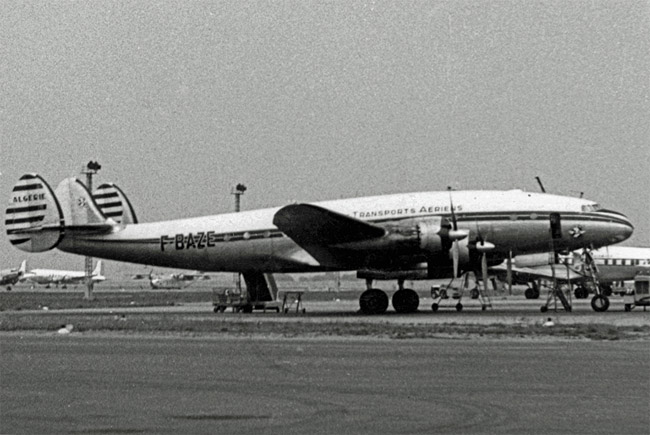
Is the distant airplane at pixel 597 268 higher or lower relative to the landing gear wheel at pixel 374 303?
higher

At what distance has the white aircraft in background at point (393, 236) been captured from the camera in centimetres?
3075

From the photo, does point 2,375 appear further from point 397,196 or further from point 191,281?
point 191,281

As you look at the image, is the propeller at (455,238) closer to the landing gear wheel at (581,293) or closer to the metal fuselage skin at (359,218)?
the metal fuselage skin at (359,218)

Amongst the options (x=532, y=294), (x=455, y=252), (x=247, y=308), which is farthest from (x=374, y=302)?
(x=532, y=294)

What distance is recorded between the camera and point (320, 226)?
3111 centimetres

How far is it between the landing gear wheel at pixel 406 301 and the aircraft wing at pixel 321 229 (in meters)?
2.69

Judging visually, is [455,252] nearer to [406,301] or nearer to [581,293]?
[406,301]

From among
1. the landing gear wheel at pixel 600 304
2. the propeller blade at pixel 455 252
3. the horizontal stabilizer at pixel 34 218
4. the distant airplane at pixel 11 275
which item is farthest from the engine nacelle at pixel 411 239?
the distant airplane at pixel 11 275

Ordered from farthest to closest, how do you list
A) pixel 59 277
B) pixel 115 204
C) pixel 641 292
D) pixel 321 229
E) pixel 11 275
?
pixel 59 277 → pixel 11 275 → pixel 115 204 → pixel 641 292 → pixel 321 229

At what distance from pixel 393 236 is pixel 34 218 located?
55.7 feet

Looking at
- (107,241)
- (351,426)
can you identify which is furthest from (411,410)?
(107,241)

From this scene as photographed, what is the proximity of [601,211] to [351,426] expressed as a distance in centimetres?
2522

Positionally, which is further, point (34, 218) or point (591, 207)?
point (34, 218)

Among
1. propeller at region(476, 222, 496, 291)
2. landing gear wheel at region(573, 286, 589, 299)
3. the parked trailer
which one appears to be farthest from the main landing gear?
landing gear wheel at region(573, 286, 589, 299)
